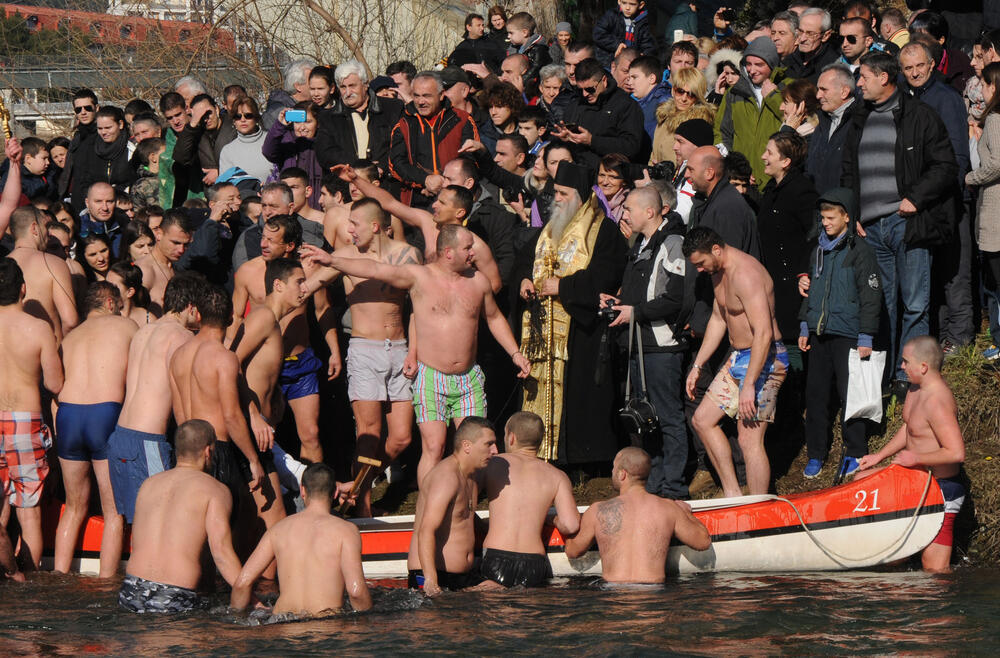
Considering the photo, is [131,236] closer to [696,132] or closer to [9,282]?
[9,282]

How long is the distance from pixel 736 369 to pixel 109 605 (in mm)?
4490

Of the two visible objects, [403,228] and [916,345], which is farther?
[403,228]

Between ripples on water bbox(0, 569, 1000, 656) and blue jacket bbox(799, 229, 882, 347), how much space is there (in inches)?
71.5

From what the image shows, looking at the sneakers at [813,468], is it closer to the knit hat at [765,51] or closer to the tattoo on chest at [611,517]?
the tattoo on chest at [611,517]

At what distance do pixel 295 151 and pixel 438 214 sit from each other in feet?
7.73

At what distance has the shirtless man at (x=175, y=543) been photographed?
7512mm

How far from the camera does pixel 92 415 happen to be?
8.75 meters

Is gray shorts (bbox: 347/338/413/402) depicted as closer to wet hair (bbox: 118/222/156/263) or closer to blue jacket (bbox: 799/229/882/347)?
wet hair (bbox: 118/222/156/263)

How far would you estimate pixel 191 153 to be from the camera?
38.8 feet

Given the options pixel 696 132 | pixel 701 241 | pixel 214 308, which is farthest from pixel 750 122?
pixel 214 308

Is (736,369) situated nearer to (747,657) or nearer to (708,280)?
(708,280)

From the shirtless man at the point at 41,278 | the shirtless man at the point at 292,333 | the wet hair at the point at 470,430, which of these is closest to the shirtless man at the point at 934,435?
the wet hair at the point at 470,430

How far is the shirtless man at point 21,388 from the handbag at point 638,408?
13.4ft

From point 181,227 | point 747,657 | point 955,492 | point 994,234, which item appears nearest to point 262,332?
point 181,227
